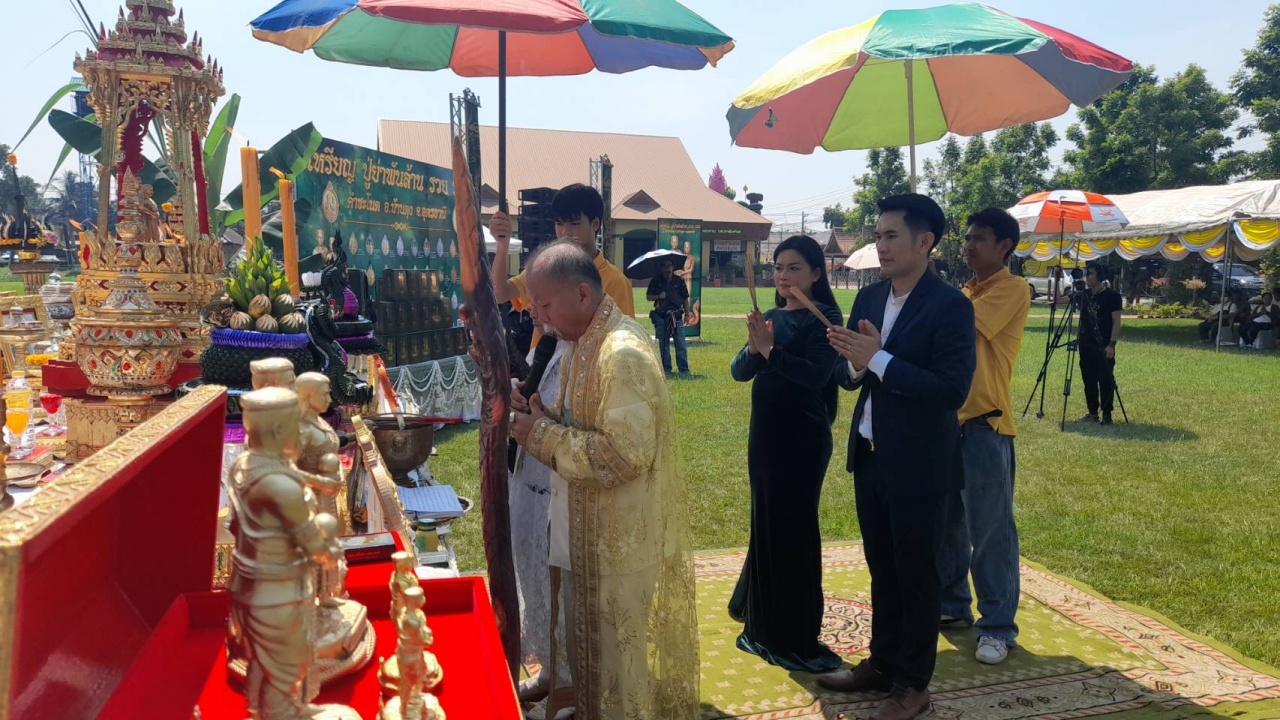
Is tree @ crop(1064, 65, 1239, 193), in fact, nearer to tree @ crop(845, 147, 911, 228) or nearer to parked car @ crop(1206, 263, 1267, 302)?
parked car @ crop(1206, 263, 1267, 302)

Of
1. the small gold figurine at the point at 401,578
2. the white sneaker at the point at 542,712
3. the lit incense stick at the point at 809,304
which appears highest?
the lit incense stick at the point at 809,304

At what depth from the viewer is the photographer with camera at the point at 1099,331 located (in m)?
8.80

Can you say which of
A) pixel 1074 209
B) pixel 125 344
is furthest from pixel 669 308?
pixel 125 344

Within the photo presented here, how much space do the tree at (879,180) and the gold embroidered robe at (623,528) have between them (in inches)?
1453

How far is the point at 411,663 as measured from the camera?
4.23ft

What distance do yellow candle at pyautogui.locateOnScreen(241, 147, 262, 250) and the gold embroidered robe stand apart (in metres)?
1.26

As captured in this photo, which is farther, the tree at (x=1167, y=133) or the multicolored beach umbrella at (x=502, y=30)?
the tree at (x=1167, y=133)

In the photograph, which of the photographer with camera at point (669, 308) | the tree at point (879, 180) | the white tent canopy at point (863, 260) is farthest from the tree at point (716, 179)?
the photographer with camera at point (669, 308)

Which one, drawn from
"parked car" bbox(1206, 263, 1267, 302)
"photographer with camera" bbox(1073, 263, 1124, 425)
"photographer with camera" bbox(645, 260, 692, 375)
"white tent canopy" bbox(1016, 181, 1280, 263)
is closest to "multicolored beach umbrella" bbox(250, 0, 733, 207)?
"photographer with camera" bbox(1073, 263, 1124, 425)

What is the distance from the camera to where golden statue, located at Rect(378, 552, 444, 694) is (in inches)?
51.4

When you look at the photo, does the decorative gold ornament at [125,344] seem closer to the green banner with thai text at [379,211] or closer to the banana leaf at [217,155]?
the green banner with thai text at [379,211]

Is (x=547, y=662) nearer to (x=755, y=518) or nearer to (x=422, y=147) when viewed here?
(x=755, y=518)

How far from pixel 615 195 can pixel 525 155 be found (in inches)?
163

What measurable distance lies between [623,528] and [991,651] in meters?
2.28
